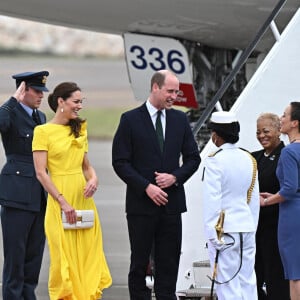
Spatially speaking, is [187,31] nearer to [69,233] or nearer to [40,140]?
[40,140]

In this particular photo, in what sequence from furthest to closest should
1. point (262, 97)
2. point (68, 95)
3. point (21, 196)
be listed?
point (262, 97) → point (21, 196) → point (68, 95)

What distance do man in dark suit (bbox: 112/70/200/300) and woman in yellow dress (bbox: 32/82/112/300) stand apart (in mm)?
237

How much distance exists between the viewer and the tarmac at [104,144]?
11.2 metres

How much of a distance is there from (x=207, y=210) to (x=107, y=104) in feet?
89.8

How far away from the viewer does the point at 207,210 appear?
722 centimetres

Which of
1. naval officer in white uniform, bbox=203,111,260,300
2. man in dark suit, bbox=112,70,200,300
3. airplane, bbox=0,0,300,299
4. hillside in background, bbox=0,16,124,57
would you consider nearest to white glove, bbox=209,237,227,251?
naval officer in white uniform, bbox=203,111,260,300

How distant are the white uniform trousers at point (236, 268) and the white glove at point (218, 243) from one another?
39mm

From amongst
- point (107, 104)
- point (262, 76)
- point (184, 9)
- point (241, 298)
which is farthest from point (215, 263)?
point (107, 104)

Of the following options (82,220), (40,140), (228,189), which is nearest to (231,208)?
(228,189)

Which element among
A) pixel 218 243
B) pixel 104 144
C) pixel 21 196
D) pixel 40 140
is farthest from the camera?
pixel 104 144

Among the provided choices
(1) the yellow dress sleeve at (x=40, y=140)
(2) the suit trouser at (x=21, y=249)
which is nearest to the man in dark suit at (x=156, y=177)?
(1) the yellow dress sleeve at (x=40, y=140)

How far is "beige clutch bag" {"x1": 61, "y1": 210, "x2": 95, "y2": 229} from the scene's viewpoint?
7.67 m

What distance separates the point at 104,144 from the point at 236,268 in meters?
18.1

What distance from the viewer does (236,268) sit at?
7340 mm
